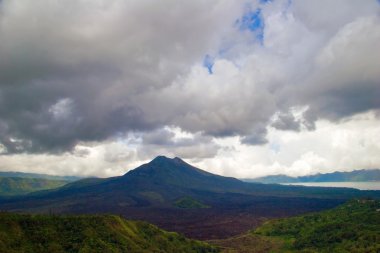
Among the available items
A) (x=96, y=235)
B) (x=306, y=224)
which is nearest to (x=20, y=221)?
(x=96, y=235)

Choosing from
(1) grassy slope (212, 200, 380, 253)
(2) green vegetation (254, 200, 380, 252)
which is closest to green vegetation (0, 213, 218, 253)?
(1) grassy slope (212, 200, 380, 253)

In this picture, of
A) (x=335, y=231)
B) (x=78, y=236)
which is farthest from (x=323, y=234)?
(x=78, y=236)

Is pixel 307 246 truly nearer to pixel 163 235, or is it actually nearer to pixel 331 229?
pixel 331 229

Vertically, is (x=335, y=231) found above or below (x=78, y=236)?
below

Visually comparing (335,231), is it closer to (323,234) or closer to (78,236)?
(323,234)

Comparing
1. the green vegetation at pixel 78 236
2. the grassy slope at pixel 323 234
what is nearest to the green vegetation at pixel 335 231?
the grassy slope at pixel 323 234

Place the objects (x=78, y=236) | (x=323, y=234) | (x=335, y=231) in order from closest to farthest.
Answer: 1. (x=78, y=236)
2. (x=335, y=231)
3. (x=323, y=234)

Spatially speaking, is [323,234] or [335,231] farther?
[323,234]

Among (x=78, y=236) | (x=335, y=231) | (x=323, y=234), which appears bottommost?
(x=323, y=234)
